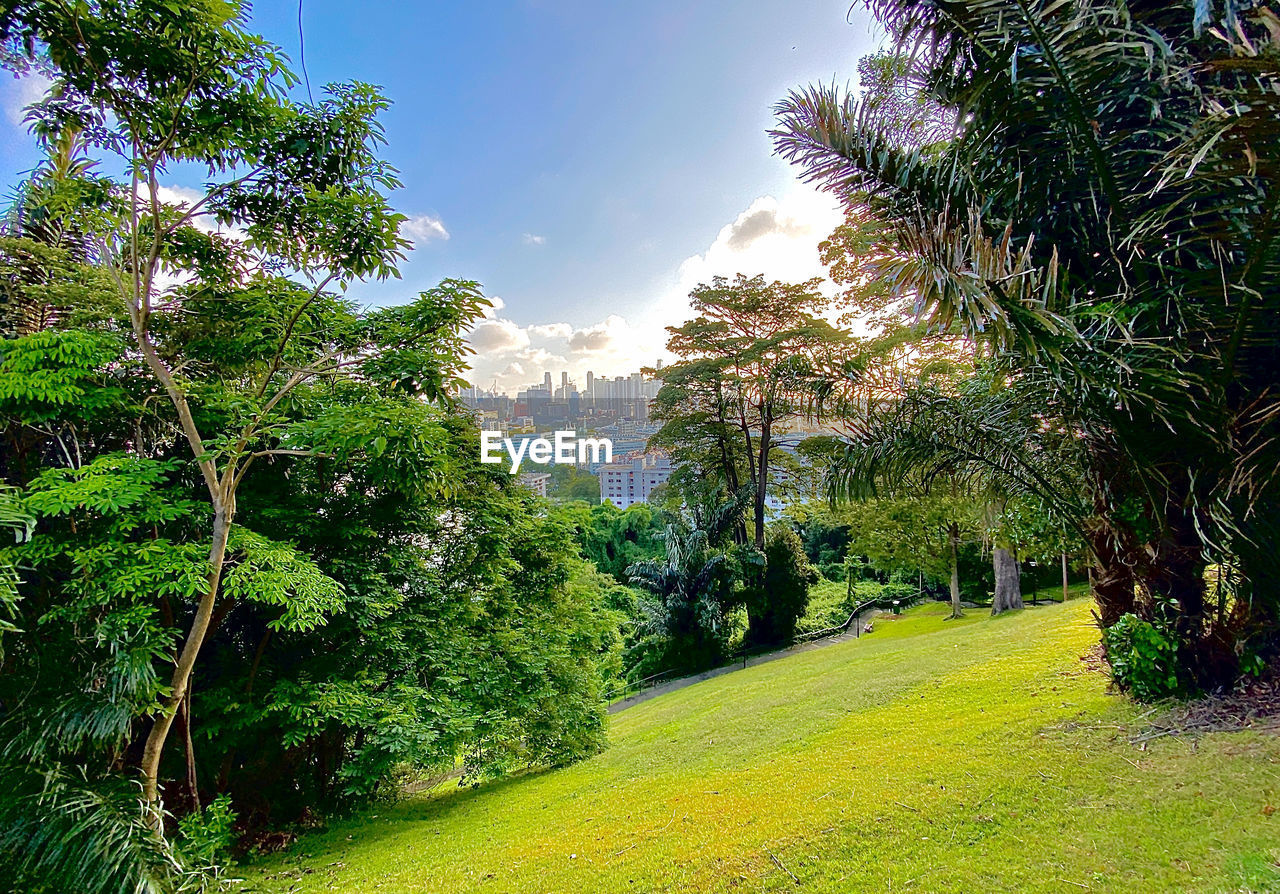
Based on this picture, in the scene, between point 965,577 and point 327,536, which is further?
point 965,577

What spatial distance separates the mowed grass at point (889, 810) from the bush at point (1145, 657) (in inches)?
8.6

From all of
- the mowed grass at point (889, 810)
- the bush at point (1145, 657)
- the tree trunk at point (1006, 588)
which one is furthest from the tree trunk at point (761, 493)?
the bush at point (1145, 657)

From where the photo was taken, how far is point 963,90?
2816 mm

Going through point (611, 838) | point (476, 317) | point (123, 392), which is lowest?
point (611, 838)

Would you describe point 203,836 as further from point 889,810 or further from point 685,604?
point 685,604

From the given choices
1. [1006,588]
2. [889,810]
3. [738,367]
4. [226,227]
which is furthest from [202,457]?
[1006,588]

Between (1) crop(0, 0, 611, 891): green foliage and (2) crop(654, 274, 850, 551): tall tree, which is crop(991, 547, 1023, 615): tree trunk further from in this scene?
(1) crop(0, 0, 611, 891): green foliage

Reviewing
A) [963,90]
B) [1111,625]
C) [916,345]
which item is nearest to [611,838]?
[1111,625]

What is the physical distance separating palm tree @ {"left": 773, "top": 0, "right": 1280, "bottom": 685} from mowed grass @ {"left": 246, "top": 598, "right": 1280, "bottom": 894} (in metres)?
1.22

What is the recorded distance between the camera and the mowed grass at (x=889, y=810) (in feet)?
7.33

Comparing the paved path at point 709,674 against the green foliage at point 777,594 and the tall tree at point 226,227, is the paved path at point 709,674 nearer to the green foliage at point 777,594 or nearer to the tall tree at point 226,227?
the green foliage at point 777,594

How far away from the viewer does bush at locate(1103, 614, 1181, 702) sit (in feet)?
10.8

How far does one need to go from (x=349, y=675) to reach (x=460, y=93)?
7910 millimetres

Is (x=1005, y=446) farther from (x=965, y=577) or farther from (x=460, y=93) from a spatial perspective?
(x=965, y=577)
